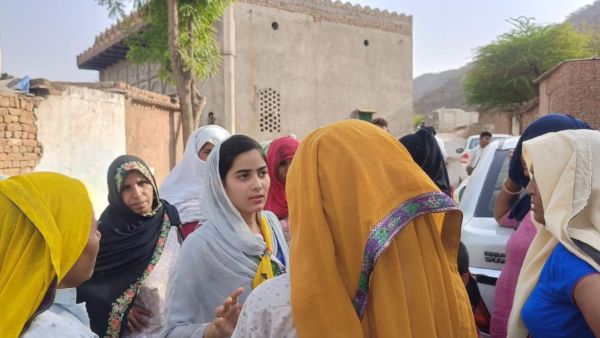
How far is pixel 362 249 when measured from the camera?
119cm

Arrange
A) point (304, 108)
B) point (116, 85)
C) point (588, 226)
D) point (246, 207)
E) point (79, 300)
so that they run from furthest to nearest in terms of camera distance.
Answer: point (304, 108)
point (116, 85)
point (79, 300)
point (246, 207)
point (588, 226)

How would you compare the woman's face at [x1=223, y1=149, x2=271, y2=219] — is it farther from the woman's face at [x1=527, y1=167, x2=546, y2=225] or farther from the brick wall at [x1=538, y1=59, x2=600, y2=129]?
the brick wall at [x1=538, y1=59, x2=600, y2=129]

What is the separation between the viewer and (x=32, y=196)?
136 centimetres

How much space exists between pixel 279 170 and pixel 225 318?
1.73m

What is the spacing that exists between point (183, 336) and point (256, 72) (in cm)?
1485

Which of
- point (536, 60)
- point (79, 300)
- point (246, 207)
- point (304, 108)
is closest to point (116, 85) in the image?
point (79, 300)

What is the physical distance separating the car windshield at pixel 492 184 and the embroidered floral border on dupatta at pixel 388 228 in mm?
1937

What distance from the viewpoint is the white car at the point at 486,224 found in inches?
101

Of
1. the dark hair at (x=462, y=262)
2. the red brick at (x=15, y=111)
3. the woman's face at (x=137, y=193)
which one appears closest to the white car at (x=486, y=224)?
the dark hair at (x=462, y=262)

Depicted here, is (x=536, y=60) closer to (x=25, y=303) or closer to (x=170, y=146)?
(x=170, y=146)

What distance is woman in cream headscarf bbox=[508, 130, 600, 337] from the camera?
1.36m

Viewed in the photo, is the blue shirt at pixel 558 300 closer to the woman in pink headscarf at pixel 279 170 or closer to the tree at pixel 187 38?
the woman in pink headscarf at pixel 279 170

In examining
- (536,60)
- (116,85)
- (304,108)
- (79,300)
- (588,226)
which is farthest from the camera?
(536,60)

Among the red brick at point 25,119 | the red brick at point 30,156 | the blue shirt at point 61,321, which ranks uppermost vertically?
the red brick at point 25,119
